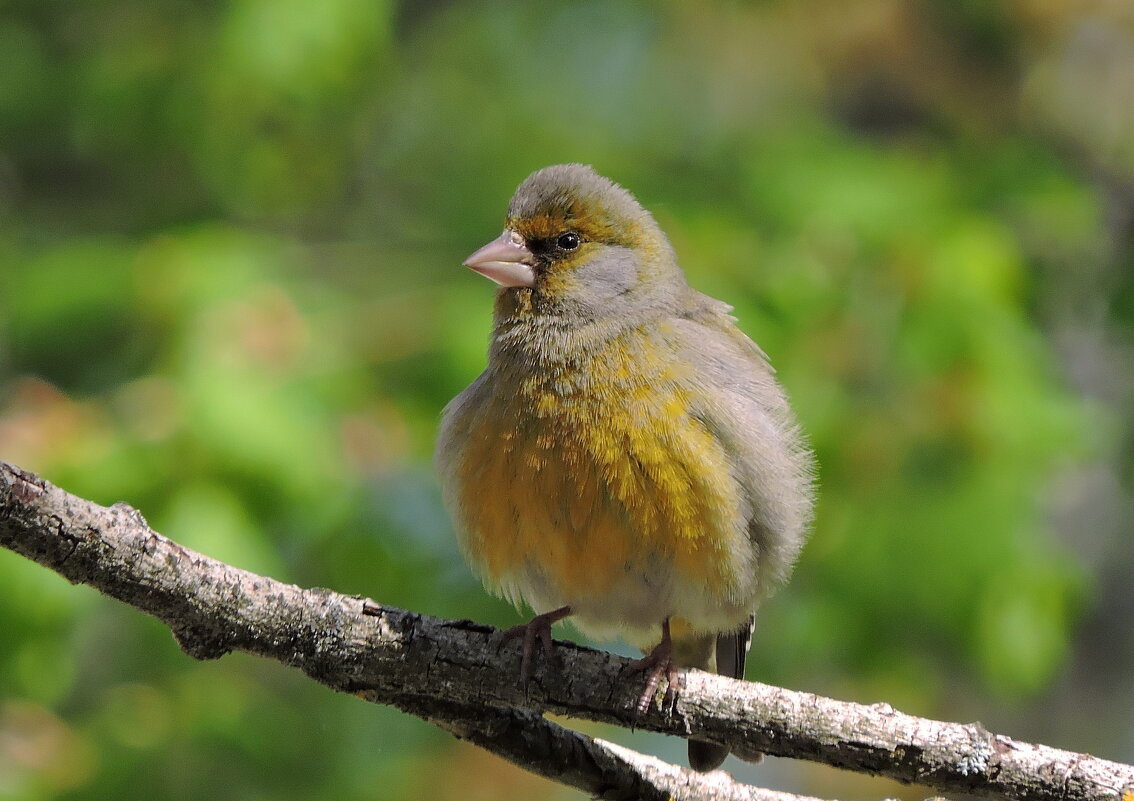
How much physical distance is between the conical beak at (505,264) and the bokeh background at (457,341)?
4.81 feet

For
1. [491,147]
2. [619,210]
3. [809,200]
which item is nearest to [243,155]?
[491,147]

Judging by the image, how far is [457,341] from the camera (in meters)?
5.98

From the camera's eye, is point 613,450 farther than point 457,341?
No

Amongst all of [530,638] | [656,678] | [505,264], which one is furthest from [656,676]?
[505,264]

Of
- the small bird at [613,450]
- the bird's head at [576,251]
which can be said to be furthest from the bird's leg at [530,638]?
the bird's head at [576,251]

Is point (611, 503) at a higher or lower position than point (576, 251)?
lower

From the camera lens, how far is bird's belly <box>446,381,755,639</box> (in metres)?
3.94

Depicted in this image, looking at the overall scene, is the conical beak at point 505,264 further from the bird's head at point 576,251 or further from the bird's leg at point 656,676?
the bird's leg at point 656,676

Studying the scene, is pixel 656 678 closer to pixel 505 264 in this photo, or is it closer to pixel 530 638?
pixel 530 638

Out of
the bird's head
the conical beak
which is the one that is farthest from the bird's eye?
the conical beak

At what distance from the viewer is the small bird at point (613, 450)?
13.0ft

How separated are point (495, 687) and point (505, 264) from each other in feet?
4.96

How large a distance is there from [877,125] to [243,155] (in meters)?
4.63

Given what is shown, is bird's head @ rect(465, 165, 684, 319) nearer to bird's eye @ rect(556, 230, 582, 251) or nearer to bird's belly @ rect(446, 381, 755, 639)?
bird's eye @ rect(556, 230, 582, 251)
